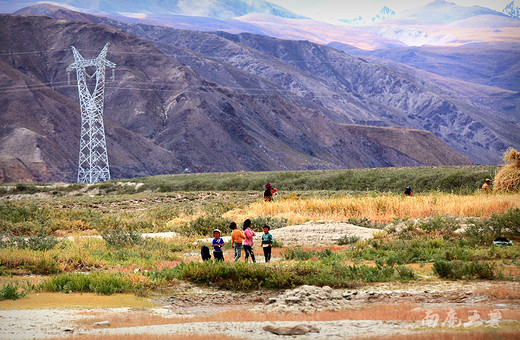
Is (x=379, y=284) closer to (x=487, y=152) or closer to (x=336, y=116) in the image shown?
(x=336, y=116)

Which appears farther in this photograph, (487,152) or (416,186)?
(487,152)

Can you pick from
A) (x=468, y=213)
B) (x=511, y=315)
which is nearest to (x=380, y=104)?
(x=468, y=213)

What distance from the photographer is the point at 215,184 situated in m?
59.5

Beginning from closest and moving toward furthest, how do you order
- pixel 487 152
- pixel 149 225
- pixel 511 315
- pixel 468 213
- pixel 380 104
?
pixel 511 315 < pixel 468 213 < pixel 149 225 < pixel 487 152 < pixel 380 104

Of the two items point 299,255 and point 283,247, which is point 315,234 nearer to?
point 283,247

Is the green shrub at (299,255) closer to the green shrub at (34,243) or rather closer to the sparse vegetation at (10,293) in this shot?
the green shrub at (34,243)

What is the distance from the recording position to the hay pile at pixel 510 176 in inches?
1042

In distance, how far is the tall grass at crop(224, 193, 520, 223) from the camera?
896 inches

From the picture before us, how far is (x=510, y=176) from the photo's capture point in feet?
87.8

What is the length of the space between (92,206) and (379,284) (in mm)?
30441

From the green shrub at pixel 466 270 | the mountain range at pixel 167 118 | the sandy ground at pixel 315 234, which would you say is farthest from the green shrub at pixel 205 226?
the mountain range at pixel 167 118

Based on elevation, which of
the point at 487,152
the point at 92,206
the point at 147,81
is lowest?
the point at 487,152

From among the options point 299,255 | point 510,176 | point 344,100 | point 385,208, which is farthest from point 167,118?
point 299,255

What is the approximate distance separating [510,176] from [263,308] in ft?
60.9
